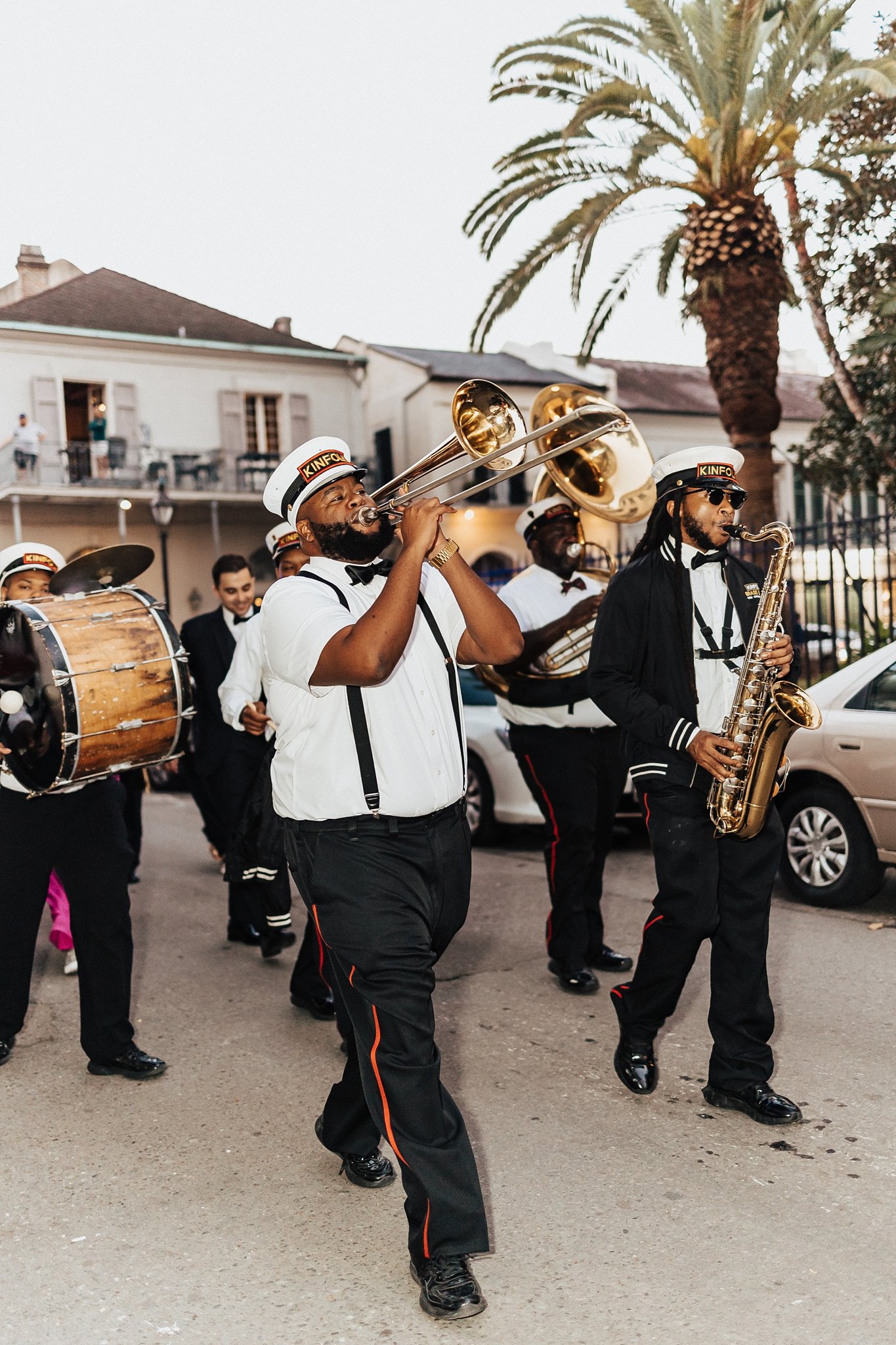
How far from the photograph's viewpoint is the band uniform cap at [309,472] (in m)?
3.35

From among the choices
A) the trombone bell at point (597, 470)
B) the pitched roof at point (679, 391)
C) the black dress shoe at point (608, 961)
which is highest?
the pitched roof at point (679, 391)

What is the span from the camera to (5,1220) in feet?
11.9

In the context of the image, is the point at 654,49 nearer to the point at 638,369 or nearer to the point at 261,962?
the point at 261,962

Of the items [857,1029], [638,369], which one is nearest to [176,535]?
[638,369]

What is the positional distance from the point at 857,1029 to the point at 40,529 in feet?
93.9

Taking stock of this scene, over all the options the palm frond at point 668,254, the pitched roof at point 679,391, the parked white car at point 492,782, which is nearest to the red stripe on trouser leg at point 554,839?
the parked white car at point 492,782

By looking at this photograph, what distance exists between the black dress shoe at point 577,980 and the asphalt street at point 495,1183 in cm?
9

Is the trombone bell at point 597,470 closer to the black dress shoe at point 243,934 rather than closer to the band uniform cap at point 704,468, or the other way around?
the band uniform cap at point 704,468

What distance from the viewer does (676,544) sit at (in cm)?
433

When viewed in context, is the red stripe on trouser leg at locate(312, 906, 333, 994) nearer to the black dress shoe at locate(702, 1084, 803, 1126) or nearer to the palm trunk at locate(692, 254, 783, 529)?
the black dress shoe at locate(702, 1084, 803, 1126)

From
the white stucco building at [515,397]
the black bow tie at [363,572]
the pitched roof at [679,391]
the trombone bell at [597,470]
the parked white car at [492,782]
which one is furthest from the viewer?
the pitched roof at [679,391]

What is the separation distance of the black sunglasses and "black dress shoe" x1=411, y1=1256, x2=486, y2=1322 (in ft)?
7.88

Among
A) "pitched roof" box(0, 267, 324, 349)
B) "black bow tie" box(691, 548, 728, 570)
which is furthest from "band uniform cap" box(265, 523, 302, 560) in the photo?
"pitched roof" box(0, 267, 324, 349)

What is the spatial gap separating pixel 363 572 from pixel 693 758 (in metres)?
1.33
